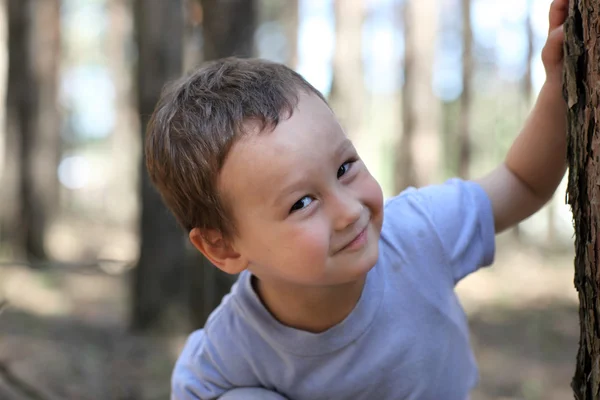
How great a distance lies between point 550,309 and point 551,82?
530 cm

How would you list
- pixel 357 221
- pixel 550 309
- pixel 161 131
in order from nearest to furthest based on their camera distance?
1. pixel 357 221
2. pixel 161 131
3. pixel 550 309

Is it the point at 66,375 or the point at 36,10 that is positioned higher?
the point at 36,10

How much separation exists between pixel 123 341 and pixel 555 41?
3.68 metres

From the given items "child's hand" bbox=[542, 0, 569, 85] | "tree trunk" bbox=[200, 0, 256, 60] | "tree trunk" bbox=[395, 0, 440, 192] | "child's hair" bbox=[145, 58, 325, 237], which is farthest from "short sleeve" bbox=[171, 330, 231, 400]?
"tree trunk" bbox=[395, 0, 440, 192]

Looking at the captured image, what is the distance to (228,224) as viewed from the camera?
61.2 inches

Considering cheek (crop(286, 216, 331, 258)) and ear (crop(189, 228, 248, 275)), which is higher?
cheek (crop(286, 216, 331, 258))

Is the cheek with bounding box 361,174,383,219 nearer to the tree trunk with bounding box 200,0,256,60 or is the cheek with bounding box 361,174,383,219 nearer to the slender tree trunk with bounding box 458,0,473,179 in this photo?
the tree trunk with bounding box 200,0,256,60

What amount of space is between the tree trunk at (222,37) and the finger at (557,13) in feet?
7.23

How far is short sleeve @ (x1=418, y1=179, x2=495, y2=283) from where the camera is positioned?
1734mm

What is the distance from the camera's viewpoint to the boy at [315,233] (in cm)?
144

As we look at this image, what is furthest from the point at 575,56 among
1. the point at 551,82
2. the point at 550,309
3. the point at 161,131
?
the point at 550,309

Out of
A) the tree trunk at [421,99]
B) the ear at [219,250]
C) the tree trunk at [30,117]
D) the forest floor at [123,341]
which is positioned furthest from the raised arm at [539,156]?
the tree trunk at [30,117]

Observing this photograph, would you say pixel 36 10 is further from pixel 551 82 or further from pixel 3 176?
pixel 551 82

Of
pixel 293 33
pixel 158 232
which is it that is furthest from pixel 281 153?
pixel 293 33
